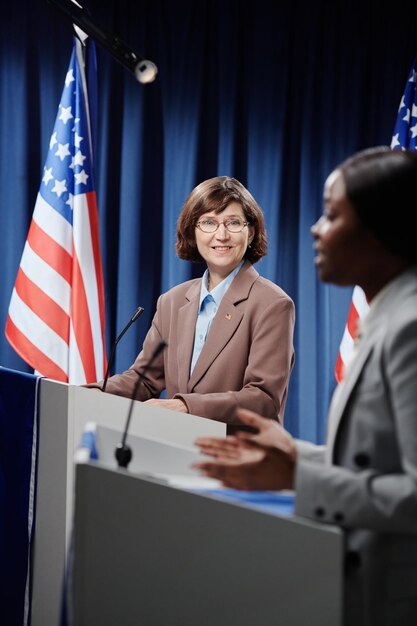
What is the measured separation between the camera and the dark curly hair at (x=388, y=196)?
1.40 metres

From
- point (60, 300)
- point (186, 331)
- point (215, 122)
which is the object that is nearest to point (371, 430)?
point (186, 331)

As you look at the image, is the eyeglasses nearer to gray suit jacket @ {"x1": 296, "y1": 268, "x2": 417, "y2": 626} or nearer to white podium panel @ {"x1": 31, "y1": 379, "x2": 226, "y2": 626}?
white podium panel @ {"x1": 31, "y1": 379, "x2": 226, "y2": 626}

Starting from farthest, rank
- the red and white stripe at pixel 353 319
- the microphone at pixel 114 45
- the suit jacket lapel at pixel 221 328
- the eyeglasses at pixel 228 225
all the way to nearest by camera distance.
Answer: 1. the red and white stripe at pixel 353 319
2. the eyeglasses at pixel 228 225
3. the suit jacket lapel at pixel 221 328
4. the microphone at pixel 114 45

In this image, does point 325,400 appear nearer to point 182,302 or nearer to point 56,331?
point 56,331

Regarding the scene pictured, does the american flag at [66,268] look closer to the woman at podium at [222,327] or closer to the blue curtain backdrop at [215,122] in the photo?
the blue curtain backdrop at [215,122]

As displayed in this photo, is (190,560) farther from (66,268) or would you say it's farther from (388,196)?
(66,268)

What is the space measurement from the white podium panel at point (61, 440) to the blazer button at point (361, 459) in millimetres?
1105

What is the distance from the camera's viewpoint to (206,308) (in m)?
3.29

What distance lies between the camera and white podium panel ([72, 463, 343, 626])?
4.26 feet

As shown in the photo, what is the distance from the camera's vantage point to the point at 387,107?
536 cm

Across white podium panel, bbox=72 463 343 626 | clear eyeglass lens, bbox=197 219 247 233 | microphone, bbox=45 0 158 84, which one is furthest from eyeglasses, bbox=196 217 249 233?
white podium panel, bbox=72 463 343 626

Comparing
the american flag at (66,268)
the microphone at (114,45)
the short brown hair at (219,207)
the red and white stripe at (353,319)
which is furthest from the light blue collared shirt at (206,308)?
the red and white stripe at (353,319)

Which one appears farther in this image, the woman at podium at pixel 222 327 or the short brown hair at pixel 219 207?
the short brown hair at pixel 219 207

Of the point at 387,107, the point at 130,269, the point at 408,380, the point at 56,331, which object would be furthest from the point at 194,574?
the point at 387,107
